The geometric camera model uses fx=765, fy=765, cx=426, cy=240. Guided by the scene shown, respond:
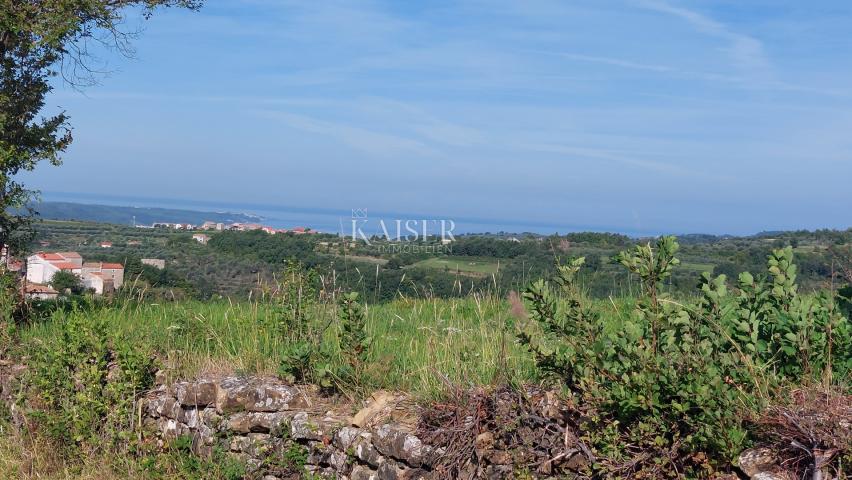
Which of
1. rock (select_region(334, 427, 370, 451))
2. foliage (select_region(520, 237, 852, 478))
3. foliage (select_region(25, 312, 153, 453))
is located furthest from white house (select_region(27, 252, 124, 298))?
foliage (select_region(520, 237, 852, 478))

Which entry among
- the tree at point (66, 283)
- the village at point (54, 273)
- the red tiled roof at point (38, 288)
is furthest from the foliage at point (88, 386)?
the tree at point (66, 283)

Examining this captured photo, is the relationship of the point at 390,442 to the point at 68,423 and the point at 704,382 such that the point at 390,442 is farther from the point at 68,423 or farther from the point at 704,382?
the point at 68,423

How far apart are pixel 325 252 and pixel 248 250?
350cm

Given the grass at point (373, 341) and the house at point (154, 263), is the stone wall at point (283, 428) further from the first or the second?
the house at point (154, 263)

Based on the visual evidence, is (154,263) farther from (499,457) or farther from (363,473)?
(499,457)

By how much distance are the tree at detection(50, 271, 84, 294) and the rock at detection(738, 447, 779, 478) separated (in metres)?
9.10

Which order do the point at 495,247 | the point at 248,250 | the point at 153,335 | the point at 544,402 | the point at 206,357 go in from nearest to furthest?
the point at 544,402, the point at 206,357, the point at 153,335, the point at 495,247, the point at 248,250

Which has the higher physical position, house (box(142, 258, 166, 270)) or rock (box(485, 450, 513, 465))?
house (box(142, 258, 166, 270))

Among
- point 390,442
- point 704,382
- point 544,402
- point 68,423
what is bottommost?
point 68,423

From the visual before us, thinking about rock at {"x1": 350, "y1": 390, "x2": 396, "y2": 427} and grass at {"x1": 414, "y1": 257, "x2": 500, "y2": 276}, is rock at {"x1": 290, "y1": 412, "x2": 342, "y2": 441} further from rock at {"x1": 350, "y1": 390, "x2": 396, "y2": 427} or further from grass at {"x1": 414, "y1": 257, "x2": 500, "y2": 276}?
grass at {"x1": 414, "y1": 257, "x2": 500, "y2": 276}

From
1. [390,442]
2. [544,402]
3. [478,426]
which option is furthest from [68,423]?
[544,402]

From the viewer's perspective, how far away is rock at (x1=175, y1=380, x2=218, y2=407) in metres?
5.89

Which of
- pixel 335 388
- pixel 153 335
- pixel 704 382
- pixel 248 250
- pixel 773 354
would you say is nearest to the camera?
pixel 704 382

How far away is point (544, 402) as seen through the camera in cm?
441
